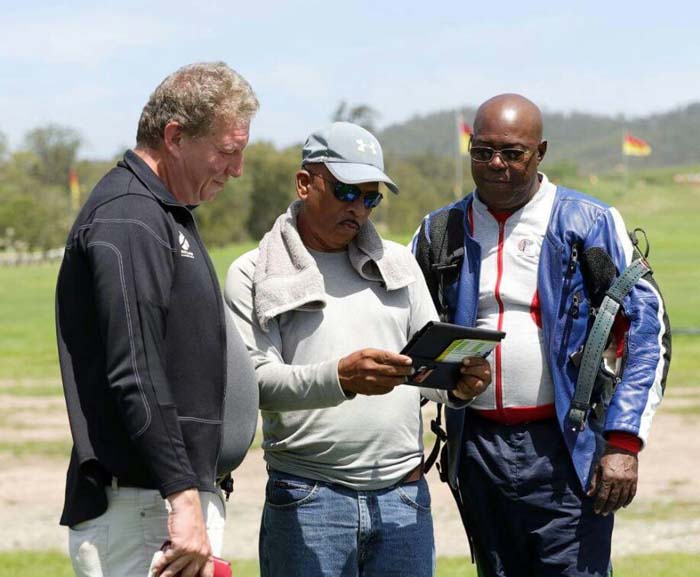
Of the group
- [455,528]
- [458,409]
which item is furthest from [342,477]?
[455,528]

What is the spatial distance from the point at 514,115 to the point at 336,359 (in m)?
1.23

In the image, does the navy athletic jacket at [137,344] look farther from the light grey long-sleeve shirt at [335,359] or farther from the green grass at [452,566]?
the green grass at [452,566]

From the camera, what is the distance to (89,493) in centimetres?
341

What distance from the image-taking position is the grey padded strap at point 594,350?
439 centimetres

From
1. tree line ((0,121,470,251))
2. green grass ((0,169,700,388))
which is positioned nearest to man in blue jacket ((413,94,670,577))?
green grass ((0,169,700,388))

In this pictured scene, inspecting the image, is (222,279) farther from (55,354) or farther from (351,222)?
(351,222)

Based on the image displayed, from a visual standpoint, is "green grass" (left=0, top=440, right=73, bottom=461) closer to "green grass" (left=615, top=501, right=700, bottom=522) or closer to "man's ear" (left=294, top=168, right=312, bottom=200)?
"green grass" (left=615, top=501, right=700, bottom=522)

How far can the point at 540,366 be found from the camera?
4516mm

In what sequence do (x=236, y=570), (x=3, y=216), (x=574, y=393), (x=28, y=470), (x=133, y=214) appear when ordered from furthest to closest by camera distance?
(x=3, y=216) → (x=28, y=470) → (x=236, y=570) → (x=574, y=393) → (x=133, y=214)

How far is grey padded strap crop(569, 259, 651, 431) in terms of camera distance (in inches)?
173

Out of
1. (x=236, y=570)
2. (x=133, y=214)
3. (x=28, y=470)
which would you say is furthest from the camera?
(x=28, y=470)

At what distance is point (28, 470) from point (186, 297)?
785 centimetres

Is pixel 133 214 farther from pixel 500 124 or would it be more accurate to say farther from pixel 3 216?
pixel 3 216

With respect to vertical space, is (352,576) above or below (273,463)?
below
